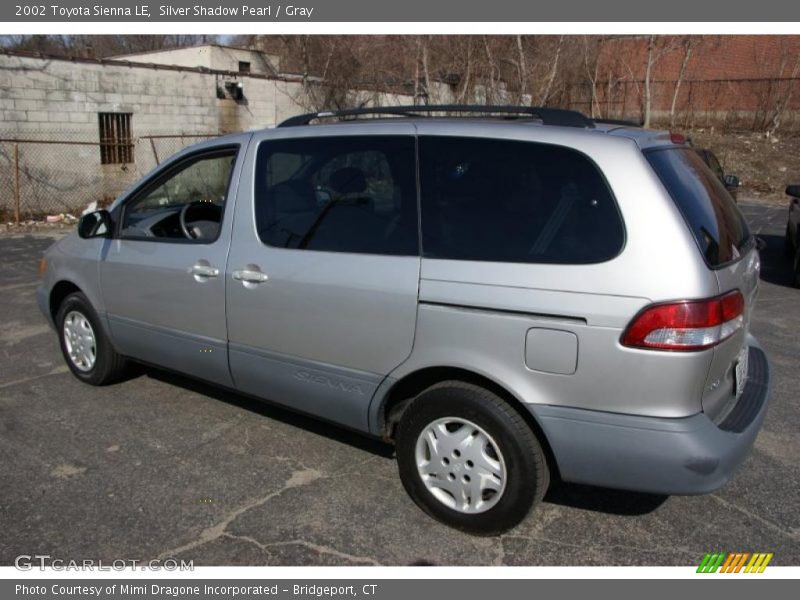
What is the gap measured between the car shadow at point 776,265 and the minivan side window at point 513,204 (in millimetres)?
6401

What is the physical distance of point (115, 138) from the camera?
15805 mm

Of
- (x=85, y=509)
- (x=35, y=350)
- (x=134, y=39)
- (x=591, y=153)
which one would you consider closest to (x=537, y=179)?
(x=591, y=153)

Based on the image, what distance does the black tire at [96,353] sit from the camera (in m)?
4.80

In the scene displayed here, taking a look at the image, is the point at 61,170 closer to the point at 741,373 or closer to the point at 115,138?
the point at 115,138

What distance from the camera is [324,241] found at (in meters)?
3.50

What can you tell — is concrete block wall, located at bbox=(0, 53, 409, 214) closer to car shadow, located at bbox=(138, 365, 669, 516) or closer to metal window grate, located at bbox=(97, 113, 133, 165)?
metal window grate, located at bbox=(97, 113, 133, 165)

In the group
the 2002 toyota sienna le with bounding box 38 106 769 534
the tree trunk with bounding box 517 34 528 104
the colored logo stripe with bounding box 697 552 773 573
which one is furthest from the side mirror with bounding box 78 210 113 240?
the tree trunk with bounding box 517 34 528 104

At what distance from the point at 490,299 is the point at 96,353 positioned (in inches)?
128

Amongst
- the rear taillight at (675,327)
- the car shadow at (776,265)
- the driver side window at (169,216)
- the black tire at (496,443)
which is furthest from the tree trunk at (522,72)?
the rear taillight at (675,327)

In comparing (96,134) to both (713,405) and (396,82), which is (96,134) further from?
(713,405)

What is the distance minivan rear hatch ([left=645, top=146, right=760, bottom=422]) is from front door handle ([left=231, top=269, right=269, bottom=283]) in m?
2.01

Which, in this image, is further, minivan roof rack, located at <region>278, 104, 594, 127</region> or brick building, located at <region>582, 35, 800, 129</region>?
brick building, located at <region>582, 35, 800, 129</region>

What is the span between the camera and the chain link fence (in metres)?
13.6

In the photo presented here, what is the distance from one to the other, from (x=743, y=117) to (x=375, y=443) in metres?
31.1
